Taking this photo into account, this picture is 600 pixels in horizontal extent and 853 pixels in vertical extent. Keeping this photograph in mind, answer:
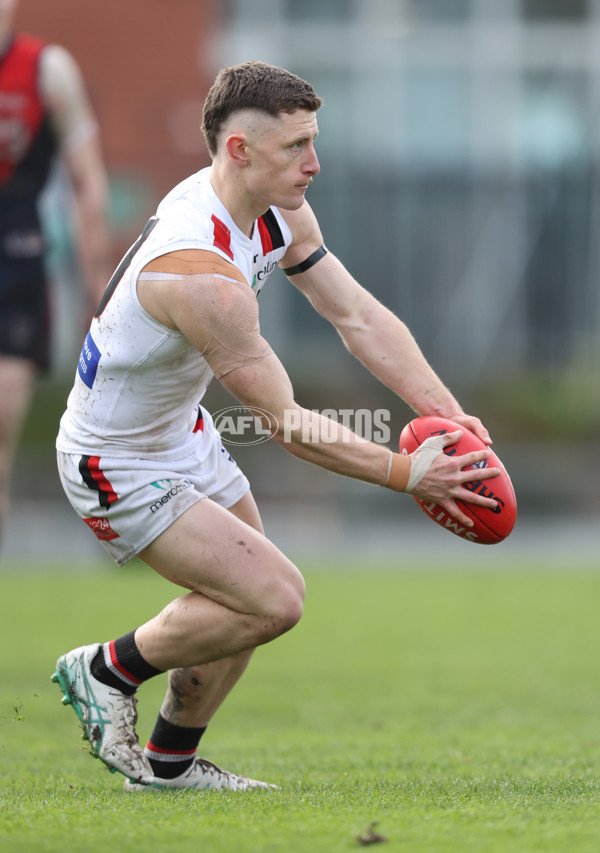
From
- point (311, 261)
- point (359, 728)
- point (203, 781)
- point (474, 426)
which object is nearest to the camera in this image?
point (203, 781)

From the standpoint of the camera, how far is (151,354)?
4000mm

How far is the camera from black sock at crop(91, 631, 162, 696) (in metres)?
4.24

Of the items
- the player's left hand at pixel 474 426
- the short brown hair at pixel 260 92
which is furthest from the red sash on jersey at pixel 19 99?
the player's left hand at pixel 474 426

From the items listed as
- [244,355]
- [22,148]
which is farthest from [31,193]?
[244,355]

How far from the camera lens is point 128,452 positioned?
4.19 m

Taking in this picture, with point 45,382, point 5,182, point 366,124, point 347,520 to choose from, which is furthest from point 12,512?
point 5,182

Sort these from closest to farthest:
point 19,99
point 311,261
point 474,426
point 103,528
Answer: point 103,528 < point 474,426 < point 311,261 < point 19,99

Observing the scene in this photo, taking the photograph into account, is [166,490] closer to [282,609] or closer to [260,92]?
[282,609]

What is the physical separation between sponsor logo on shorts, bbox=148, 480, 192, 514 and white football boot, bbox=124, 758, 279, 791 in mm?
995

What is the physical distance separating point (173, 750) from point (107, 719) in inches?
11.6

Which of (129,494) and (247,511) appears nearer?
(129,494)

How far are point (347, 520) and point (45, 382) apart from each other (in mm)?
5805

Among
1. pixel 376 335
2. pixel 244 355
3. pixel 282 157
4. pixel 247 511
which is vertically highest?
pixel 282 157

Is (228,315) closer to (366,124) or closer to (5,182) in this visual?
(5,182)
